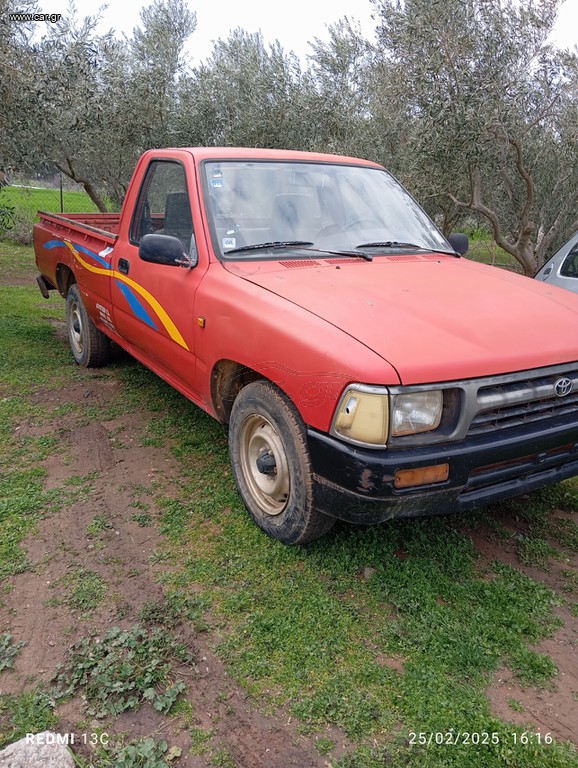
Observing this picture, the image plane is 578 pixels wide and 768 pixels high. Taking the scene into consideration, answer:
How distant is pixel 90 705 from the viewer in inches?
89.1

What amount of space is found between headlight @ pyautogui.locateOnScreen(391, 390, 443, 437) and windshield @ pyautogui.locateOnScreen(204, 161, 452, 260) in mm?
1425

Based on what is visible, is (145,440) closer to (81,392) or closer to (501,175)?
(81,392)

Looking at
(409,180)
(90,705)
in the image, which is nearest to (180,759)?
(90,705)

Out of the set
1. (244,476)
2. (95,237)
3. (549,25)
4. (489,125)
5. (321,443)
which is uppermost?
(549,25)

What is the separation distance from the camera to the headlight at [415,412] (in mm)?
2424

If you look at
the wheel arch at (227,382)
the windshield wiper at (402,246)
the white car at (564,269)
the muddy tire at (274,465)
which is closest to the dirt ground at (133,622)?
the muddy tire at (274,465)

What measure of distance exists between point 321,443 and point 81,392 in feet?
11.5

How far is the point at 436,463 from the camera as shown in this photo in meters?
2.46

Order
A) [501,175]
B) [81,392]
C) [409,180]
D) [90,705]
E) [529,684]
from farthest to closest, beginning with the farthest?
[501,175] < [409,180] < [81,392] < [529,684] < [90,705]

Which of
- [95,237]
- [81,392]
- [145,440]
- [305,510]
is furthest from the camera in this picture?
[81,392]

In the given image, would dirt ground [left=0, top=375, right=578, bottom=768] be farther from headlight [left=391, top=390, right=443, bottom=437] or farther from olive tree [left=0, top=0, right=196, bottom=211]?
olive tree [left=0, top=0, right=196, bottom=211]

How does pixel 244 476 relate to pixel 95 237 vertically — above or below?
below

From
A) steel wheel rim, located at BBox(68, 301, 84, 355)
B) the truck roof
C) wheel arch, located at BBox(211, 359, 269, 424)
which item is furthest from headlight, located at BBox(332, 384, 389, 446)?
steel wheel rim, located at BBox(68, 301, 84, 355)

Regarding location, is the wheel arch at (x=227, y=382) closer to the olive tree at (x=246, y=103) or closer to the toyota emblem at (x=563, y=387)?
the toyota emblem at (x=563, y=387)
